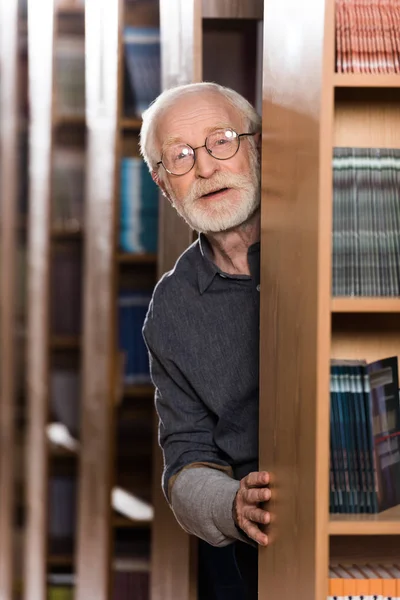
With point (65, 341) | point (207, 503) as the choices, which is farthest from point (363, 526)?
point (65, 341)

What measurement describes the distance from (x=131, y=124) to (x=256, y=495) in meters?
1.91

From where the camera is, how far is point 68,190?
3170mm

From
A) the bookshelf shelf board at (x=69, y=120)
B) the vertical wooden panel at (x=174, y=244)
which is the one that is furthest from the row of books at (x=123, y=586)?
the bookshelf shelf board at (x=69, y=120)

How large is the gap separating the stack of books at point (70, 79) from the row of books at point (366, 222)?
6.95 ft

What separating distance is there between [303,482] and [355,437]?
103 millimetres

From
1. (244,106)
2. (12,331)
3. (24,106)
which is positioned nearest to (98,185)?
(24,106)

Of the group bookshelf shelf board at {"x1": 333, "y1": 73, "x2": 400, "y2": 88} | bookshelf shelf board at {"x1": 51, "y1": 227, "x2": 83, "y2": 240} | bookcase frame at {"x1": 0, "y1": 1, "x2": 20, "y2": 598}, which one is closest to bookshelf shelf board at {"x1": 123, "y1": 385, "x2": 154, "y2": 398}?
bookcase frame at {"x1": 0, "y1": 1, "x2": 20, "y2": 598}

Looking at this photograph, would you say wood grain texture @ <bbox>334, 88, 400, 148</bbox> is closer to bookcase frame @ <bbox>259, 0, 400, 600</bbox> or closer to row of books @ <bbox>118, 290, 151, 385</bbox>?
bookcase frame @ <bbox>259, 0, 400, 600</bbox>

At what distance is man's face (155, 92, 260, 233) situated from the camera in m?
1.69

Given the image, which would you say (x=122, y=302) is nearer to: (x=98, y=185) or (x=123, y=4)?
(x=98, y=185)

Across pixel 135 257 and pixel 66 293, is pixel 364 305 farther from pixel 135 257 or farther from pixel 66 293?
pixel 66 293

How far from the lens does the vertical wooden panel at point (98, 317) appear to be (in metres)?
3.00

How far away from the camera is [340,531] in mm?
1118

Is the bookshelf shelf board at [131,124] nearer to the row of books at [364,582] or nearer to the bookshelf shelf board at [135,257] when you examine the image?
the bookshelf shelf board at [135,257]
